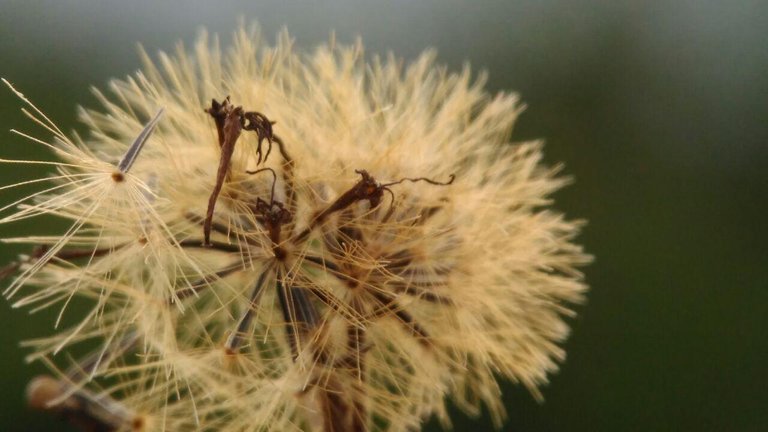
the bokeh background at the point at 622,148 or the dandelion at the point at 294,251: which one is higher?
the bokeh background at the point at 622,148

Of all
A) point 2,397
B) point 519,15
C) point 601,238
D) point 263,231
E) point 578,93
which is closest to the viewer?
point 263,231

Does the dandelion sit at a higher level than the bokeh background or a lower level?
lower

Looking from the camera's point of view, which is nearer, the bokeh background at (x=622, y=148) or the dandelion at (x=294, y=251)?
the dandelion at (x=294, y=251)

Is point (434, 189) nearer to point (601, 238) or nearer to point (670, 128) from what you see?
point (601, 238)

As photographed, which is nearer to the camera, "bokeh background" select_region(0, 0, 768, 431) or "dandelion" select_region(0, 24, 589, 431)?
"dandelion" select_region(0, 24, 589, 431)

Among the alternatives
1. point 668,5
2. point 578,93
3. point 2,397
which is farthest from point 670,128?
point 2,397
